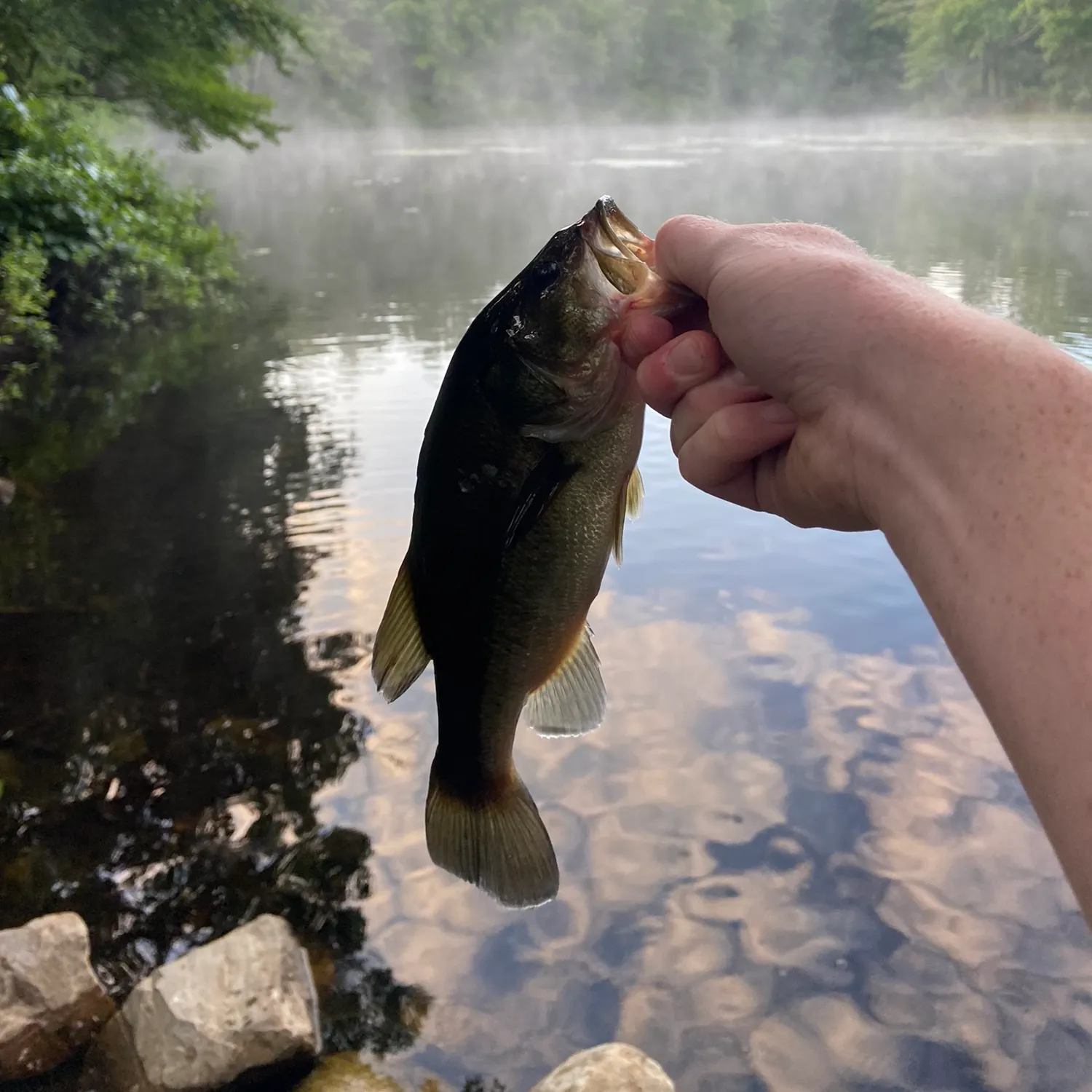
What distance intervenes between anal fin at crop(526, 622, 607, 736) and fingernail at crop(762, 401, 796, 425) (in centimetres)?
58

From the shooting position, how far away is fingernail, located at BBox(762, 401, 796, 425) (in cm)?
203

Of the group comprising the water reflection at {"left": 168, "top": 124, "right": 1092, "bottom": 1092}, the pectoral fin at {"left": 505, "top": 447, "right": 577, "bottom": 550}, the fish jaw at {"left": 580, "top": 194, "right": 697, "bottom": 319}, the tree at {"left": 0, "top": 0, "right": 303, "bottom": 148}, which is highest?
the tree at {"left": 0, "top": 0, "right": 303, "bottom": 148}

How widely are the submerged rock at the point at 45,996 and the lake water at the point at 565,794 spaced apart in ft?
1.76

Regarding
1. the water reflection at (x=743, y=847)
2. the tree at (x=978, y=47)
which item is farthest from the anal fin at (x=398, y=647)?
the tree at (x=978, y=47)

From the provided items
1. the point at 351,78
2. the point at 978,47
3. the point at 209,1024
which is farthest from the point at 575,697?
the point at 351,78

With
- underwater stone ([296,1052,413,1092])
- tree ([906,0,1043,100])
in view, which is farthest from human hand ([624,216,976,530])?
tree ([906,0,1043,100])

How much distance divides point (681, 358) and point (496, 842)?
41.9 inches

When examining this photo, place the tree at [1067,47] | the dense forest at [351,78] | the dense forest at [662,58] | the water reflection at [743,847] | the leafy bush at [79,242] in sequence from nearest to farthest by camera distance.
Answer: the water reflection at [743,847]
the leafy bush at [79,242]
the dense forest at [351,78]
the tree at [1067,47]
the dense forest at [662,58]

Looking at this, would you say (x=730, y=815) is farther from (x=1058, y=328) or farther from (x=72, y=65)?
(x=72, y=65)

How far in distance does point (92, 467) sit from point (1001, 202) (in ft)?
91.9

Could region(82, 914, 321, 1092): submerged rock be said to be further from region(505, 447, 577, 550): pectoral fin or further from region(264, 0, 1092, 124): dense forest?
region(264, 0, 1092, 124): dense forest

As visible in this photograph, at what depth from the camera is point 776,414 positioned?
204 cm

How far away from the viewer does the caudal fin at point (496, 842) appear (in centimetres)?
212

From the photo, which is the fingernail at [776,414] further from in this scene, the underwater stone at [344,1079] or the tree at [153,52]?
the tree at [153,52]
